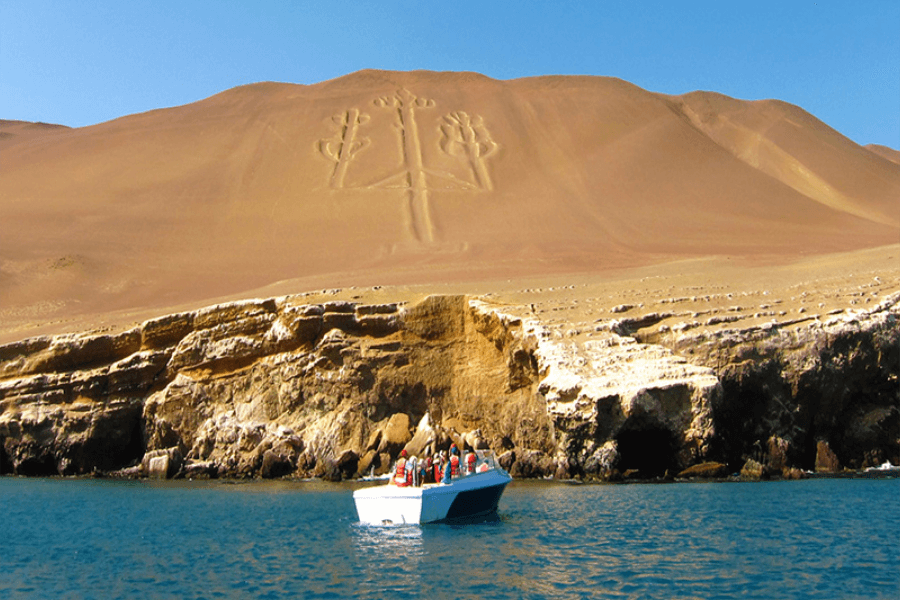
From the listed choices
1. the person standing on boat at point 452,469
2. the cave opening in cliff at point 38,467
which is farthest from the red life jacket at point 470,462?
the cave opening in cliff at point 38,467

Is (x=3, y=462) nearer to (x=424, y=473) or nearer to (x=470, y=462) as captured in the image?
(x=424, y=473)

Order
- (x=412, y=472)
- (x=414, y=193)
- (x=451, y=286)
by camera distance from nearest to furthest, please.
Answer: (x=412, y=472) < (x=451, y=286) < (x=414, y=193)

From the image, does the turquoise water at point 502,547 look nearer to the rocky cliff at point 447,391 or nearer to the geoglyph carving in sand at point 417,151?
the rocky cliff at point 447,391

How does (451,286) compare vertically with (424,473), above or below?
above

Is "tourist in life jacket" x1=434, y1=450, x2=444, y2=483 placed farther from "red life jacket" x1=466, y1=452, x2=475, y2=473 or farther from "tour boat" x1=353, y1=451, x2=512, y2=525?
"red life jacket" x1=466, y1=452, x2=475, y2=473

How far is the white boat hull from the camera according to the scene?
19969 mm

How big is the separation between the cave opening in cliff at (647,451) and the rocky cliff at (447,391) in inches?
2.4

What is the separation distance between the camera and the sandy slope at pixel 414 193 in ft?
178

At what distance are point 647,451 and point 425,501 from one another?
10388 mm

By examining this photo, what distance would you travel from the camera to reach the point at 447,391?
3306 centimetres

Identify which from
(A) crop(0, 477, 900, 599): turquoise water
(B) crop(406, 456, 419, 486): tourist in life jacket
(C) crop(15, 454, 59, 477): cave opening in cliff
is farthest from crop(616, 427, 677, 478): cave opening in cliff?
(C) crop(15, 454, 59, 477): cave opening in cliff

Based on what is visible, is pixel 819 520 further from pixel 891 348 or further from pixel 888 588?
pixel 891 348

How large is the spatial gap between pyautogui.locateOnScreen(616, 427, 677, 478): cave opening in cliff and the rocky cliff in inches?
2.4

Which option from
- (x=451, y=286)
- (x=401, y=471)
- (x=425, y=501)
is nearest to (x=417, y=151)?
(x=451, y=286)
